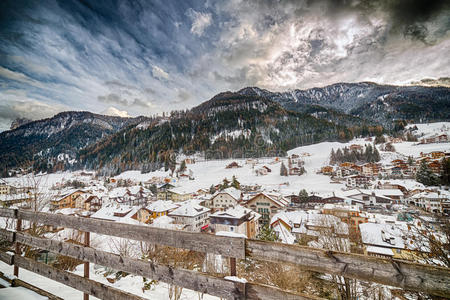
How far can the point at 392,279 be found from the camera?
4.69 ft

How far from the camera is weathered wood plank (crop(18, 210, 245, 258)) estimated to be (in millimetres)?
1856

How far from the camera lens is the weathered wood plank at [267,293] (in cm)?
159

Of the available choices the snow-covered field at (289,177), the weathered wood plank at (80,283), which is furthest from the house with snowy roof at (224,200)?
the weathered wood plank at (80,283)

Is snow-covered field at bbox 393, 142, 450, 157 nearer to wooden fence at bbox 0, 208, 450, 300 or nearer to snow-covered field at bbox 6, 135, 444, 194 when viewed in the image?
snow-covered field at bbox 6, 135, 444, 194

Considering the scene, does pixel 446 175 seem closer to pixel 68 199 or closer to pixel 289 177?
pixel 289 177

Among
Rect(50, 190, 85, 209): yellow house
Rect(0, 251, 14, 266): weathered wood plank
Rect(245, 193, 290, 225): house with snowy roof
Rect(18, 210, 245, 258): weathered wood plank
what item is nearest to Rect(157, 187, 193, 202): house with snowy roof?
Rect(50, 190, 85, 209): yellow house

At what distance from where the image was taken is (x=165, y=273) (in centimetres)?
204

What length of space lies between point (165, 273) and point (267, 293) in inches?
42.8

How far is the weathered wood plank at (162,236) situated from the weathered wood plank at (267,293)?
28cm

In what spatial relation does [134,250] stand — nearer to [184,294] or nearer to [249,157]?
[184,294]

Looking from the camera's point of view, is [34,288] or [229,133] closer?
[34,288]

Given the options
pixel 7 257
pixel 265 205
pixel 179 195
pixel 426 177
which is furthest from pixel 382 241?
pixel 426 177

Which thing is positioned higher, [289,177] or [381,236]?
[289,177]

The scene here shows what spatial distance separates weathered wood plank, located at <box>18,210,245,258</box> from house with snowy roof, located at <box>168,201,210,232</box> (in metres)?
24.2
